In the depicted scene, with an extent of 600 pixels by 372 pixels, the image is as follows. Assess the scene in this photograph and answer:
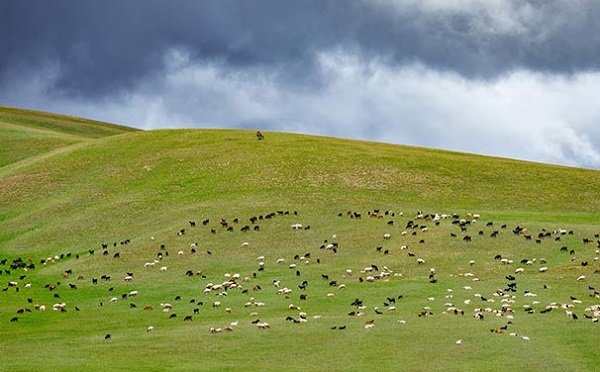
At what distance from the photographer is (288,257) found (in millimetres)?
55906

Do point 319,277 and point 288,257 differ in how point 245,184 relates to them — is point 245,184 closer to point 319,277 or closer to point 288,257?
point 288,257

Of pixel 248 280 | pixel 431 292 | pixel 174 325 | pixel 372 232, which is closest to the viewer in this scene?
pixel 174 325

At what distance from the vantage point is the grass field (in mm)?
35281

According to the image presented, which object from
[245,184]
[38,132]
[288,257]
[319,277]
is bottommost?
[319,277]

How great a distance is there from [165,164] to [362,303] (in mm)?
45334

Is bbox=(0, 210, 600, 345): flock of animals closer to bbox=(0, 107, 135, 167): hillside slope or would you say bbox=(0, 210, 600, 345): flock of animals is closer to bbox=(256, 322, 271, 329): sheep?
bbox=(256, 322, 271, 329): sheep

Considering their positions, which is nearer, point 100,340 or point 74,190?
point 100,340

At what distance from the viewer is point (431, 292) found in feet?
150

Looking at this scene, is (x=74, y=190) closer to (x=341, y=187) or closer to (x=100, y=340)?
(x=341, y=187)

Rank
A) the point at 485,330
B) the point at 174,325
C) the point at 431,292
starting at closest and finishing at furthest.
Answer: the point at 485,330, the point at 174,325, the point at 431,292

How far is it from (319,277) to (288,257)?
545 centimetres

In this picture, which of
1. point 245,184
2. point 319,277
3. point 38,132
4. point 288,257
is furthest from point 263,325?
point 38,132

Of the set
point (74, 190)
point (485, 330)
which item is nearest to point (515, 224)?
point (485, 330)

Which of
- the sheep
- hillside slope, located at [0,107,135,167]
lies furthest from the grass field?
hillside slope, located at [0,107,135,167]
